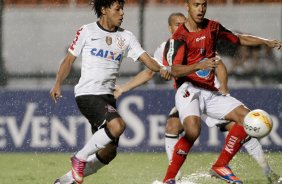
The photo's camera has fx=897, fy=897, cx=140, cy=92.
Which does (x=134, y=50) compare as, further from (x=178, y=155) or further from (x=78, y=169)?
(x=78, y=169)

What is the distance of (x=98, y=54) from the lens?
27.6 feet

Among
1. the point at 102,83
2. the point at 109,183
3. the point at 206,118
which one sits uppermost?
the point at 102,83

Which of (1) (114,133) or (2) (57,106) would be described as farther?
(2) (57,106)

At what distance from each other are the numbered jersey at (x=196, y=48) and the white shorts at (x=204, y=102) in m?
0.08

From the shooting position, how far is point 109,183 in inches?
367

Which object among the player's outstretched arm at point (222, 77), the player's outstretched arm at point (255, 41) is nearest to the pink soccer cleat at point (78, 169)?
the player's outstretched arm at point (222, 77)

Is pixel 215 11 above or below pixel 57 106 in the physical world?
above

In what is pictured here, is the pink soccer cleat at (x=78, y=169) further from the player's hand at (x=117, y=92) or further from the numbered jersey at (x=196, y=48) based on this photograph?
the numbered jersey at (x=196, y=48)

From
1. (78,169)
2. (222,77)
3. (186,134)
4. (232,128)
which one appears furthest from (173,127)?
(78,169)

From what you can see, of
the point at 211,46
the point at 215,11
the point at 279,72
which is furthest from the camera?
the point at 215,11

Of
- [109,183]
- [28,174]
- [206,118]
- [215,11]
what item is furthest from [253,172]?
[215,11]

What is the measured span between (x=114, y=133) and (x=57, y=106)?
14.4 feet

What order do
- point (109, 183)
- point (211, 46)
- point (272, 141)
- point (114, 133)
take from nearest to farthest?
point (114, 133)
point (211, 46)
point (109, 183)
point (272, 141)

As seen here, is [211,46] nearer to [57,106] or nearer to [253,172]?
[253,172]
